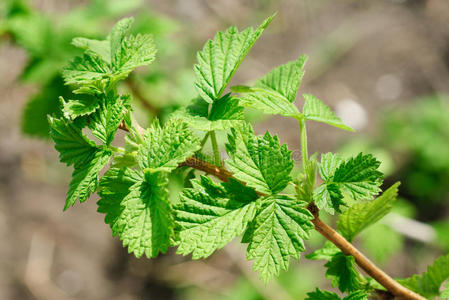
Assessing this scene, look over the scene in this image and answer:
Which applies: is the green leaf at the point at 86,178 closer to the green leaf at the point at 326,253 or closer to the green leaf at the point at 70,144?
the green leaf at the point at 70,144

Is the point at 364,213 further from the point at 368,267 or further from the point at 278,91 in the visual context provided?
→ the point at 278,91

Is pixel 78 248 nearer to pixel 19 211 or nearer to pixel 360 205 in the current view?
pixel 19 211

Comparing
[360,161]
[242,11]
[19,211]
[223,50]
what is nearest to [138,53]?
[223,50]

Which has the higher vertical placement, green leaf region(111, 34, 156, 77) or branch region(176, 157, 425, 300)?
green leaf region(111, 34, 156, 77)

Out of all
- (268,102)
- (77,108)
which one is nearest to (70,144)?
(77,108)

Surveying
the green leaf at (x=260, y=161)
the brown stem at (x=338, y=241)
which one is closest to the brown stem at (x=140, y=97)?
the brown stem at (x=338, y=241)

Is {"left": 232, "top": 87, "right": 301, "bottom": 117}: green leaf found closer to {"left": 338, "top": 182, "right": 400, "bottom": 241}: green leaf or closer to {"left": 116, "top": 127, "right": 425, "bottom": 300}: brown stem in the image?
{"left": 116, "top": 127, "right": 425, "bottom": 300}: brown stem

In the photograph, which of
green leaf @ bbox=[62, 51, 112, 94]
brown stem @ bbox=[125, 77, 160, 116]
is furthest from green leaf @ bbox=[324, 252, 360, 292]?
brown stem @ bbox=[125, 77, 160, 116]
